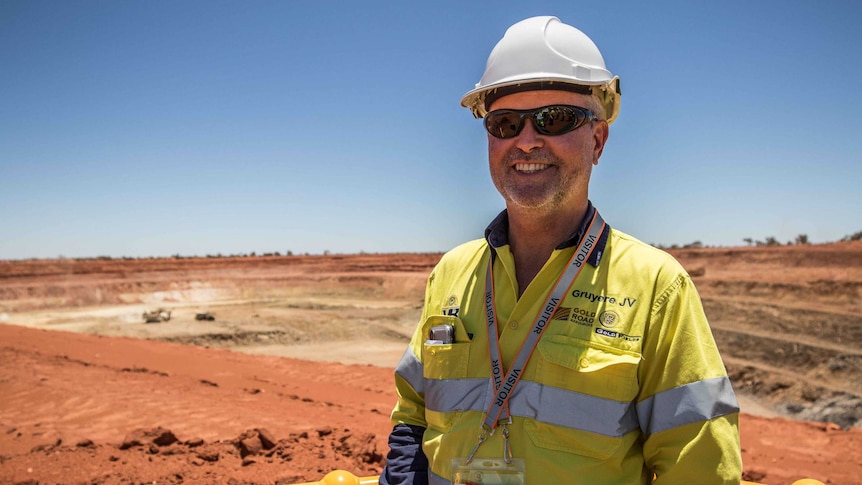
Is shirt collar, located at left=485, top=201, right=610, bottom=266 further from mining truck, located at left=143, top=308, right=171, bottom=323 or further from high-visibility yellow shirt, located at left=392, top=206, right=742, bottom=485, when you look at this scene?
mining truck, located at left=143, top=308, right=171, bottom=323

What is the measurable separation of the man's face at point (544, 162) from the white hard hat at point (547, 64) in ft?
0.17

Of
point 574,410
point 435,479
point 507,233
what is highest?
point 507,233

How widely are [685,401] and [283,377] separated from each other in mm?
9879

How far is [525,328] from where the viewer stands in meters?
1.87

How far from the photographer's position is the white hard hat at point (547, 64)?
1.98 metres

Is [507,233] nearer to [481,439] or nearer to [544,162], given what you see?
[544,162]

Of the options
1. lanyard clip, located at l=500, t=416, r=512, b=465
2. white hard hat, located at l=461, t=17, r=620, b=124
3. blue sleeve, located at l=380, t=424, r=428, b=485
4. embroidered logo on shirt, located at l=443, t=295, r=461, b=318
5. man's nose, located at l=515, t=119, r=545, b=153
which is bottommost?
blue sleeve, located at l=380, t=424, r=428, b=485

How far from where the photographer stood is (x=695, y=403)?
60.2 inches

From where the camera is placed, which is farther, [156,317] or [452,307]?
[156,317]

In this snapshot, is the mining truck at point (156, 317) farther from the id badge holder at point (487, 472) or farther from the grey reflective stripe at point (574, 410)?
the grey reflective stripe at point (574, 410)

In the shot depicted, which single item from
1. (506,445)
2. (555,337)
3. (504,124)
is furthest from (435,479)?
(504,124)

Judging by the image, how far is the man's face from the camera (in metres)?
1.93

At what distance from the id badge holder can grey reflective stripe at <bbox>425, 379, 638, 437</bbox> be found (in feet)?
0.52

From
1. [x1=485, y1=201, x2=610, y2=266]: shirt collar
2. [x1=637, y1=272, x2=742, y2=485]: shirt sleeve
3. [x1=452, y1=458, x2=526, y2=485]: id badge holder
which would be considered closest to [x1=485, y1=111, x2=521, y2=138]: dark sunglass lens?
[x1=485, y1=201, x2=610, y2=266]: shirt collar
